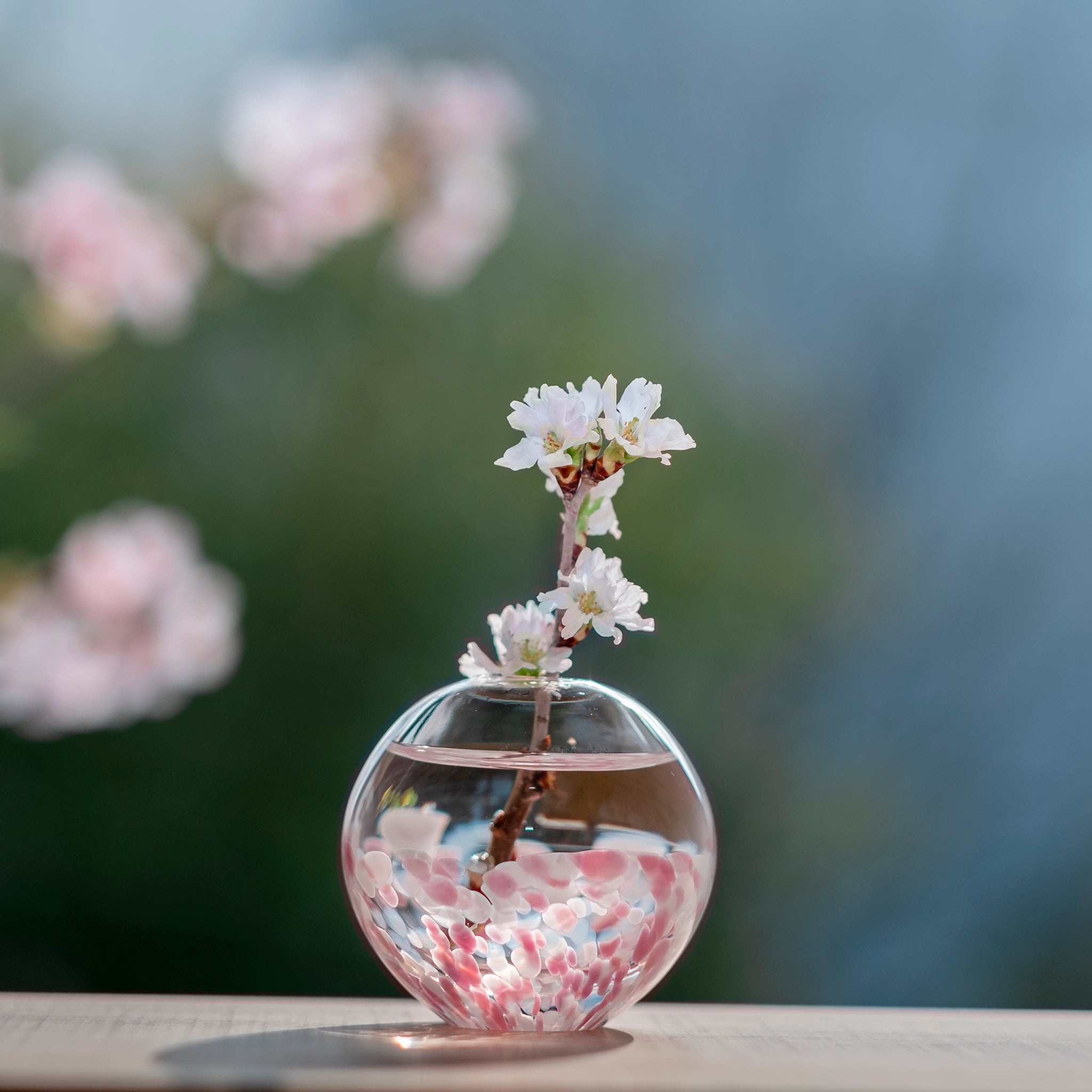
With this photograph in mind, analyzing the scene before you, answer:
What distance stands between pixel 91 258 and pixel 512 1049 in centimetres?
118

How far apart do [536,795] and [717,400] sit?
0.97m

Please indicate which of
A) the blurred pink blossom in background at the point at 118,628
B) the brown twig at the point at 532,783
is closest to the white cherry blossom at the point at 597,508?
the brown twig at the point at 532,783

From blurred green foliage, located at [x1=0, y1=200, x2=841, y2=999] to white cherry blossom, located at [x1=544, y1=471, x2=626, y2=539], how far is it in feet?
2.44

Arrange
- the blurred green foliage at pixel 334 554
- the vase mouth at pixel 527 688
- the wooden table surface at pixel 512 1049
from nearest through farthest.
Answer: the wooden table surface at pixel 512 1049 < the vase mouth at pixel 527 688 < the blurred green foliage at pixel 334 554

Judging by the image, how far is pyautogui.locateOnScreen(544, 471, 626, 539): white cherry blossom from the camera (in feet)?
2.04

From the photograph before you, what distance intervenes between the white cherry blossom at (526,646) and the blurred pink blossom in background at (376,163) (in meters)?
0.94

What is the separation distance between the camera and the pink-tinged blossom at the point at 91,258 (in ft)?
4.74

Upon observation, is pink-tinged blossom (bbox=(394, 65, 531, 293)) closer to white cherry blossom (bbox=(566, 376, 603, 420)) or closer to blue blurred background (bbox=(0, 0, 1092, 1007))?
blue blurred background (bbox=(0, 0, 1092, 1007))

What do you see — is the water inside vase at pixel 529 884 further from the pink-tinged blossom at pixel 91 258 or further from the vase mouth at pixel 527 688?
the pink-tinged blossom at pixel 91 258

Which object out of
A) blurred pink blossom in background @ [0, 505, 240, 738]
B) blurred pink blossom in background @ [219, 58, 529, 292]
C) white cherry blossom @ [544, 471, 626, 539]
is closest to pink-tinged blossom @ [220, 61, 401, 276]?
blurred pink blossom in background @ [219, 58, 529, 292]

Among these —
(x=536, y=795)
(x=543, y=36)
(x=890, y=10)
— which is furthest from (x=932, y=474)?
(x=536, y=795)

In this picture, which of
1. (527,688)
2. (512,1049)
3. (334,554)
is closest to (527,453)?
(527,688)

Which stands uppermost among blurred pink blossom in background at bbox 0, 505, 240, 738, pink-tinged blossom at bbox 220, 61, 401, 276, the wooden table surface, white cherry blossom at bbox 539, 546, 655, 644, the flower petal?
pink-tinged blossom at bbox 220, 61, 401, 276

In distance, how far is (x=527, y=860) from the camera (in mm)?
562
